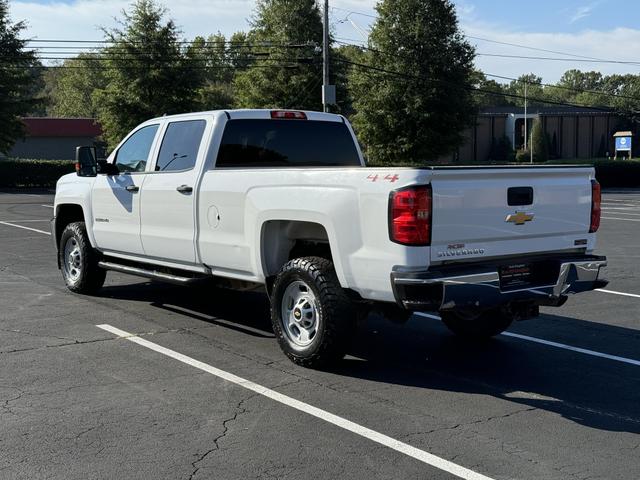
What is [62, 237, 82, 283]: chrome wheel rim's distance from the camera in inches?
378

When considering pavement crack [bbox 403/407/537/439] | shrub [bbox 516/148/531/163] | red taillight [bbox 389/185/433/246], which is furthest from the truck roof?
shrub [bbox 516/148/531/163]

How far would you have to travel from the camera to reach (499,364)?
21.7 feet

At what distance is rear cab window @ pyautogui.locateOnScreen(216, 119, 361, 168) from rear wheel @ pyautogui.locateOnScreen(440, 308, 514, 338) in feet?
6.44

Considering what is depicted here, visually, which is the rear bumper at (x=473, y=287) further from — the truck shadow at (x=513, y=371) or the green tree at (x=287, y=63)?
the green tree at (x=287, y=63)

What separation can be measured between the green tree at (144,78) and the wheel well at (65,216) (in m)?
33.5

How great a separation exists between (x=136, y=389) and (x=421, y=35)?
3899cm

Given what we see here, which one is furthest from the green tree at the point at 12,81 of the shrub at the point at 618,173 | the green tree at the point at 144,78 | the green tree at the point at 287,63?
the shrub at the point at 618,173

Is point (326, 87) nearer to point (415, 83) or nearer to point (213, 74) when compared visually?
point (415, 83)

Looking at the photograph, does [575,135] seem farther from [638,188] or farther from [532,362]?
[532,362]

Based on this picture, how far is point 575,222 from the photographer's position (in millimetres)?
6352

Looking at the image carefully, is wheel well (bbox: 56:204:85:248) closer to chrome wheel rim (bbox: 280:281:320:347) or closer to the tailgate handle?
chrome wheel rim (bbox: 280:281:320:347)

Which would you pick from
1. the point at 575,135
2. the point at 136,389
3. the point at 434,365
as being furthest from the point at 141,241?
the point at 575,135

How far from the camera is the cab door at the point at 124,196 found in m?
8.38

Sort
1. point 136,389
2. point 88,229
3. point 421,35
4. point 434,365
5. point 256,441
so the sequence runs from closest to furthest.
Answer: point 256,441, point 136,389, point 434,365, point 88,229, point 421,35
